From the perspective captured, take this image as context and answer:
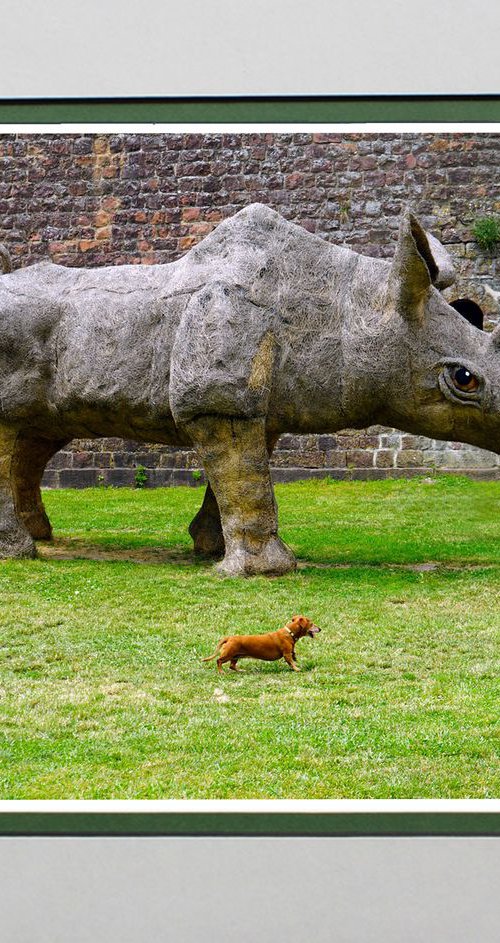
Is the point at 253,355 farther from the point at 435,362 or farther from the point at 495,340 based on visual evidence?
the point at 495,340

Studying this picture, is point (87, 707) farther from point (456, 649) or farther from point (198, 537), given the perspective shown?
point (198, 537)

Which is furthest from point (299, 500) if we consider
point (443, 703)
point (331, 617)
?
point (443, 703)

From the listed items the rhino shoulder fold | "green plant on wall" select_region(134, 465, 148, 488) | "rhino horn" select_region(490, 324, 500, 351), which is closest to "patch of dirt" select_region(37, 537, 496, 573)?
the rhino shoulder fold

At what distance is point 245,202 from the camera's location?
14922mm

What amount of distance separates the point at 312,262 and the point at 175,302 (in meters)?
0.93

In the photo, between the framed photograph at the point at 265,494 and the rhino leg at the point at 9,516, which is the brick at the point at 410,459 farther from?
the rhino leg at the point at 9,516

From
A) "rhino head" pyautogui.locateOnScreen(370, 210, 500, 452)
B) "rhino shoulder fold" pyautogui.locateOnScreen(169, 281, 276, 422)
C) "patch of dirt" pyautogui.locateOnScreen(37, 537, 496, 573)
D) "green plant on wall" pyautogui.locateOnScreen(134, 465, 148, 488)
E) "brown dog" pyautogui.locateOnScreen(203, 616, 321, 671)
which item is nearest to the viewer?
"brown dog" pyautogui.locateOnScreen(203, 616, 321, 671)

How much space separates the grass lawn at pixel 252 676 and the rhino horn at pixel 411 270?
67.6 inches

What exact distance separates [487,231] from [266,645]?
402 inches

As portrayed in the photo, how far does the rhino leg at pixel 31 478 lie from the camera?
8586 mm

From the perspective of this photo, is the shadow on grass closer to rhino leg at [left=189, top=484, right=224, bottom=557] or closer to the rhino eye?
rhino leg at [left=189, top=484, right=224, bottom=557]

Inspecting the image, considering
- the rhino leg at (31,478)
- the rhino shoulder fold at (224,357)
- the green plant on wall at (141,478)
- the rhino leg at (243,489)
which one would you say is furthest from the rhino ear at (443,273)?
the green plant on wall at (141,478)

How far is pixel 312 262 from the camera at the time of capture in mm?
7781

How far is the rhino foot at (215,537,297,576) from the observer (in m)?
7.52
